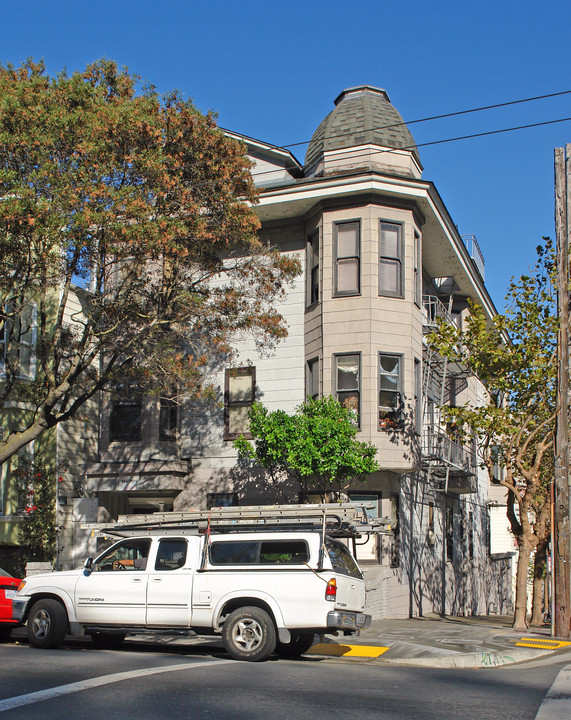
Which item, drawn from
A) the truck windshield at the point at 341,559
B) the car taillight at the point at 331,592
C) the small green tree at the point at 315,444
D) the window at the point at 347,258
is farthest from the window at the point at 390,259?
the car taillight at the point at 331,592

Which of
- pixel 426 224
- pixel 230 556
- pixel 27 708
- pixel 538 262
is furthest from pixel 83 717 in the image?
pixel 426 224

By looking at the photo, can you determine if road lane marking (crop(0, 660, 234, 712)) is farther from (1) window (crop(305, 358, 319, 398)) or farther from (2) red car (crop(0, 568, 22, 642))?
(1) window (crop(305, 358, 319, 398))

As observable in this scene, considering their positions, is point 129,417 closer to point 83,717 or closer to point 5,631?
point 5,631

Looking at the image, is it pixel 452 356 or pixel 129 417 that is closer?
pixel 452 356

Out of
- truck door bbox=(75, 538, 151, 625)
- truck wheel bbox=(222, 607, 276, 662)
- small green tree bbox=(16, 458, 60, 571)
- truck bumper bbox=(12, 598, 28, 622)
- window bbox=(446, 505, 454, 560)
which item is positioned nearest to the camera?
truck wheel bbox=(222, 607, 276, 662)

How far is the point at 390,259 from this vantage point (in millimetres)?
21688

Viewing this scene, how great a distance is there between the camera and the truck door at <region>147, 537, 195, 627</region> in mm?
12555

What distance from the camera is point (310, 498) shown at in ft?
70.1

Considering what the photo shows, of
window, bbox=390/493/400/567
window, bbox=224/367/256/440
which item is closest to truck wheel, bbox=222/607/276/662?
window, bbox=390/493/400/567

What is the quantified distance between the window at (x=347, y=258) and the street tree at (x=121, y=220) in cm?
364

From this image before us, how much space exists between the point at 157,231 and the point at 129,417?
966 cm

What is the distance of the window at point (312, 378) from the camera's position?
21891mm

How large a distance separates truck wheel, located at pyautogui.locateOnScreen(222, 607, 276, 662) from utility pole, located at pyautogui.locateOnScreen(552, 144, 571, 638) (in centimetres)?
729

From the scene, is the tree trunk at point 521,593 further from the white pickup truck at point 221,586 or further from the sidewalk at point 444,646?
the white pickup truck at point 221,586
